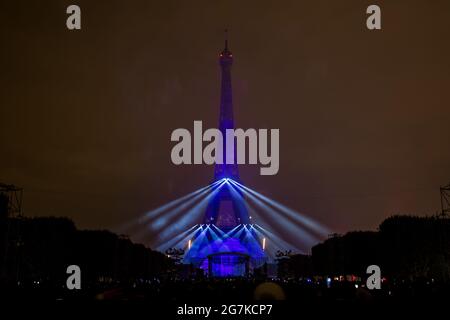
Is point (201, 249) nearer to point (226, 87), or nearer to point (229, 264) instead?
point (229, 264)

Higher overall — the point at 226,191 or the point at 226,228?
the point at 226,191

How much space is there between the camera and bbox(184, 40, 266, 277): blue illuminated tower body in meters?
143

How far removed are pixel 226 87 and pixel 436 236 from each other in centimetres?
12299

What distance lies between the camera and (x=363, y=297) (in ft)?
67.3

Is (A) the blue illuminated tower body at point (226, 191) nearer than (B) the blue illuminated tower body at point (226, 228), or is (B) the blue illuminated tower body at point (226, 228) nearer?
(B) the blue illuminated tower body at point (226, 228)

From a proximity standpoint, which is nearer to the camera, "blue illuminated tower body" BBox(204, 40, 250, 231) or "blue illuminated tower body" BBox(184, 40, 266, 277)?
"blue illuminated tower body" BBox(184, 40, 266, 277)

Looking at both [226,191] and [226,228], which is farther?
[226,191]

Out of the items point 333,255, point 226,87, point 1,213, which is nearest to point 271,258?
point 226,87

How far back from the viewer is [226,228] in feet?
553

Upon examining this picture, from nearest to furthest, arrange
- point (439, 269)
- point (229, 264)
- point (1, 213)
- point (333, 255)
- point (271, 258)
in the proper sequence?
point (1, 213)
point (439, 269)
point (333, 255)
point (229, 264)
point (271, 258)

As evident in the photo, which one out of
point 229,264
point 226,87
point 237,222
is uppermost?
point 226,87

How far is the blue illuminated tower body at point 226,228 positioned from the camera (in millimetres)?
143000
